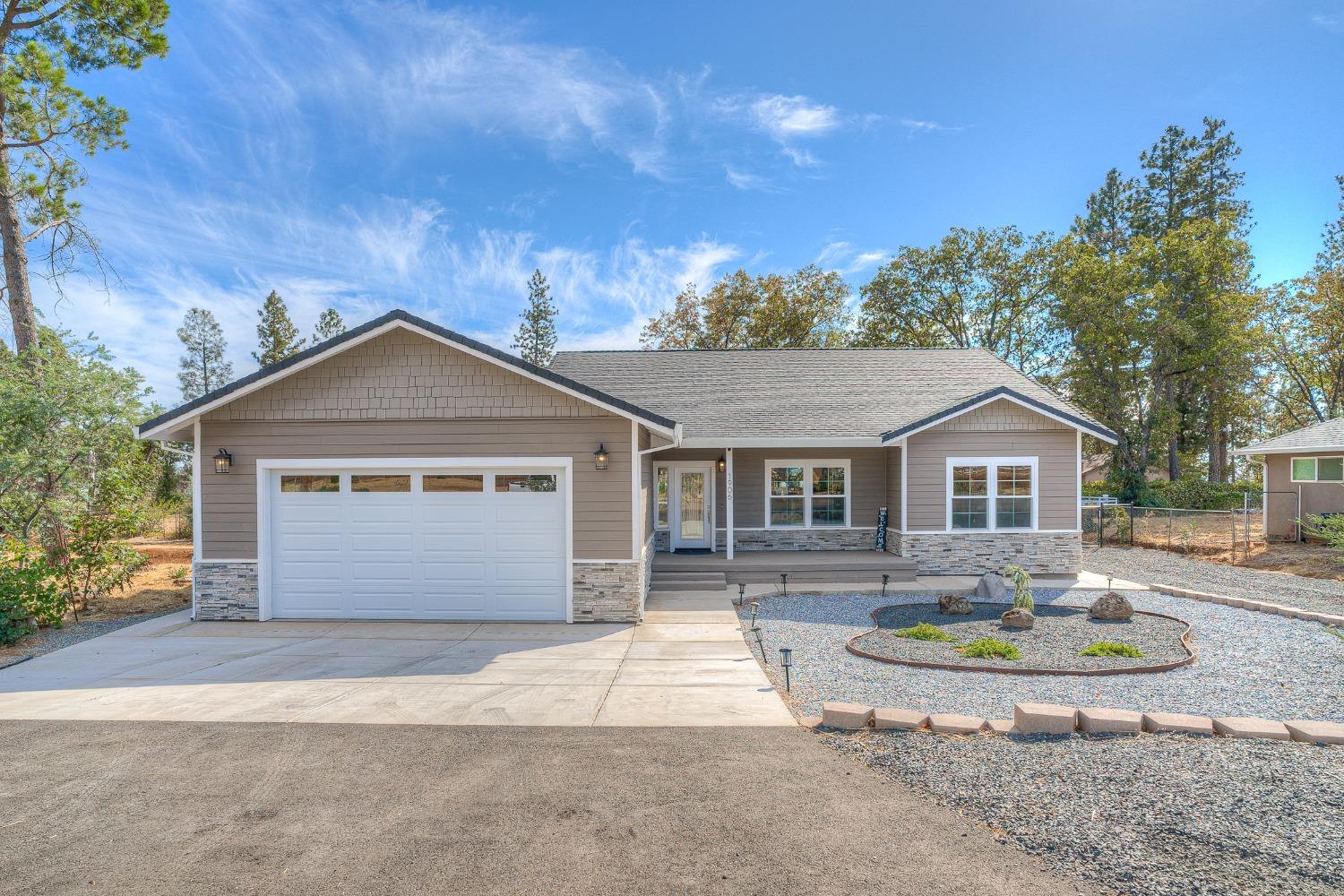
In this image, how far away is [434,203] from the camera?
672 inches

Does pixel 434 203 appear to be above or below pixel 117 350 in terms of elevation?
above

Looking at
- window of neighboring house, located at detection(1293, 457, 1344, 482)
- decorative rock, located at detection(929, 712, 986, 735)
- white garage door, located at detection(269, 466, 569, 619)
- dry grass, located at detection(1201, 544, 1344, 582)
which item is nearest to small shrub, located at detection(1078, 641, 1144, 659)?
decorative rock, located at detection(929, 712, 986, 735)

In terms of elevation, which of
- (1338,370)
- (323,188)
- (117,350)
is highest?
(323,188)

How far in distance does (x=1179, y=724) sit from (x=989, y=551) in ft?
25.7

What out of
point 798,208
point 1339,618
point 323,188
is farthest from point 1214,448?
point 323,188

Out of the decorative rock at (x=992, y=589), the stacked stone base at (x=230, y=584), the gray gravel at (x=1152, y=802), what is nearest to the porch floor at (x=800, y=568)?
the decorative rock at (x=992, y=589)

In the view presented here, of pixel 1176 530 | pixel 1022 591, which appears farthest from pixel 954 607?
pixel 1176 530

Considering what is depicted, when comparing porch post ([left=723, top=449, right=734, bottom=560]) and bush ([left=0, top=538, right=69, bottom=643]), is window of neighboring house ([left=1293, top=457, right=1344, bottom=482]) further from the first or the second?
bush ([left=0, top=538, right=69, bottom=643])

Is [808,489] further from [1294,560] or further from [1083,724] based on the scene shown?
[1294,560]

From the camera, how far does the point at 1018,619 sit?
27.3 feet

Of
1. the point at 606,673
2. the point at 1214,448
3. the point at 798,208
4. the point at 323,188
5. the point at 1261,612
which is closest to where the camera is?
the point at 606,673

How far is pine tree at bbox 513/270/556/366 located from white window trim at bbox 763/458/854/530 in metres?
25.6

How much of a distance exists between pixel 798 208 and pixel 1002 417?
9.53 meters

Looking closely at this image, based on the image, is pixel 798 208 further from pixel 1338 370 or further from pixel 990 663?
pixel 1338 370
